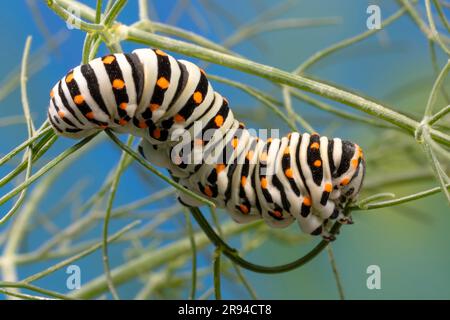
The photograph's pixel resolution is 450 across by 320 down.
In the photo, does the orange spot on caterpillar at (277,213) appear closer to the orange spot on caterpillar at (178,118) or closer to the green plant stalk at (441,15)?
the orange spot on caterpillar at (178,118)

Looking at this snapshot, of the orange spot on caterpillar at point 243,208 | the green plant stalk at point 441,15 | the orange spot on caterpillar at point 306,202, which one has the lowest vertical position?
the orange spot on caterpillar at point 306,202

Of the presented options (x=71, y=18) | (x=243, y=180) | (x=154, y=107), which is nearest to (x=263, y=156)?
(x=243, y=180)

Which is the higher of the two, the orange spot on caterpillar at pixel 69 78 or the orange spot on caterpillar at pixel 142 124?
the orange spot on caterpillar at pixel 69 78

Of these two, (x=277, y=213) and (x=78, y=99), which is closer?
(x=78, y=99)

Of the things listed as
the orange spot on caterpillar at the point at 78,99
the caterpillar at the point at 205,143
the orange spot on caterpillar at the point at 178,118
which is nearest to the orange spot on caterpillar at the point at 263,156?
the caterpillar at the point at 205,143

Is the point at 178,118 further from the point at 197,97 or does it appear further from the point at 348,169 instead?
the point at 348,169

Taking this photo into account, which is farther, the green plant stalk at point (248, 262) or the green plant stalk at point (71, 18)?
the green plant stalk at point (248, 262)

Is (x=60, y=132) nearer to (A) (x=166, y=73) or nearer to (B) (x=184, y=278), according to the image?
(A) (x=166, y=73)
